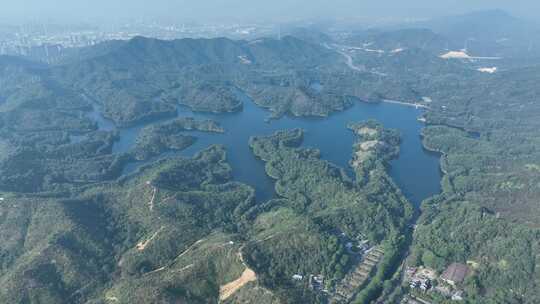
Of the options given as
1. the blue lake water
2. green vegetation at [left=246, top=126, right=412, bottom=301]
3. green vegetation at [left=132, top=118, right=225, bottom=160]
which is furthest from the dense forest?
the blue lake water

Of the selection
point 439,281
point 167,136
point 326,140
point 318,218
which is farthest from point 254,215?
point 167,136

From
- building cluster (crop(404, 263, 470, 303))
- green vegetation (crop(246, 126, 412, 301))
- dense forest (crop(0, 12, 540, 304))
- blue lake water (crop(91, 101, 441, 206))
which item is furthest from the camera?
blue lake water (crop(91, 101, 441, 206))

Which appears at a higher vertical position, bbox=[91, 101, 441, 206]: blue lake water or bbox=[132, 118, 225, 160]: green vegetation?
bbox=[132, 118, 225, 160]: green vegetation

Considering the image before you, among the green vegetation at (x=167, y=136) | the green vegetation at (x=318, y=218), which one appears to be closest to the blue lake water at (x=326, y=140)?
the green vegetation at (x=167, y=136)

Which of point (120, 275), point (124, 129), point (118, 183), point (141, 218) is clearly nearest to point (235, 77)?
point (124, 129)

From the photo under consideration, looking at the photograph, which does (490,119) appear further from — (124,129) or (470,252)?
(124,129)

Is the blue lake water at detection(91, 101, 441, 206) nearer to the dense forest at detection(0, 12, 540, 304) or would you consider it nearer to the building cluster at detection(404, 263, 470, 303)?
the dense forest at detection(0, 12, 540, 304)

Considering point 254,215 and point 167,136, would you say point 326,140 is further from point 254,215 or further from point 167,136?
point 254,215

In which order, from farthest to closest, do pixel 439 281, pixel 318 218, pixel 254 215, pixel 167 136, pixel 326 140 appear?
pixel 326 140
pixel 167 136
pixel 254 215
pixel 318 218
pixel 439 281
